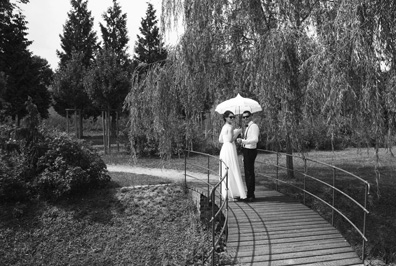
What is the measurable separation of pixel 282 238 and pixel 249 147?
2.11 m

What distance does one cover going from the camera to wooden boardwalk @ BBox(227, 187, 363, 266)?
17.7 feet

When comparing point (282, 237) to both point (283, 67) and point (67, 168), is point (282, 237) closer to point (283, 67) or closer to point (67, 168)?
point (283, 67)

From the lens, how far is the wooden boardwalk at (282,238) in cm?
539

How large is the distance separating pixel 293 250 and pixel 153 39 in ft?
101

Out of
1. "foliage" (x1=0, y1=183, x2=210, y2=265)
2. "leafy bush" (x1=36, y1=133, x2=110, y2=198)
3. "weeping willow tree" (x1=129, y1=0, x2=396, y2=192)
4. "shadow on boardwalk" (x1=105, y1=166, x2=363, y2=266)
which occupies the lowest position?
"foliage" (x1=0, y1=183, x2=210, y2=265)

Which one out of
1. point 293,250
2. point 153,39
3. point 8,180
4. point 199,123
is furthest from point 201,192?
point 153,39

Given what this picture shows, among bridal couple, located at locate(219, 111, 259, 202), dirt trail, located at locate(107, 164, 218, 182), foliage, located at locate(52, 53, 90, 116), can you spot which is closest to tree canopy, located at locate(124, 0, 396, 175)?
bridal couple, located at locate(219, 111, 259, 202)

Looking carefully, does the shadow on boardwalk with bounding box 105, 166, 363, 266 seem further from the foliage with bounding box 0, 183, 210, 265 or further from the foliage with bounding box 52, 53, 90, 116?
the foliage with bounding box 52, 53, 90, 116

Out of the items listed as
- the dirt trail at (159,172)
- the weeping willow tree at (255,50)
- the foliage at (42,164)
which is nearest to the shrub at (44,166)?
the foliage at (42,164)

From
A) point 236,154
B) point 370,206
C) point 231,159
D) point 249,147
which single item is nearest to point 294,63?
point 249,147

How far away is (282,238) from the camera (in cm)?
595

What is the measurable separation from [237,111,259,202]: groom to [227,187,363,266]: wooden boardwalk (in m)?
0.44

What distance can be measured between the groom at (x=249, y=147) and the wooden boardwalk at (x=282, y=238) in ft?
1.43

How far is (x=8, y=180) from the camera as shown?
29.6 feet
